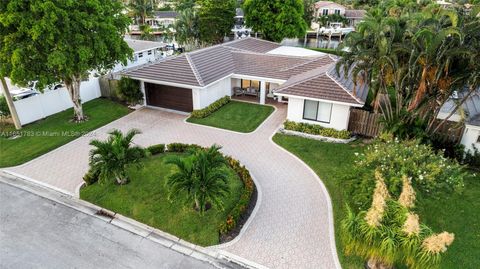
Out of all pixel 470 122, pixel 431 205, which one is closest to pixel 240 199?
pixel 431 205

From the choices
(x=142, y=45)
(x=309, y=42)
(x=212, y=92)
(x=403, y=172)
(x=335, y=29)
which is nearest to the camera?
(x=403, y=172)

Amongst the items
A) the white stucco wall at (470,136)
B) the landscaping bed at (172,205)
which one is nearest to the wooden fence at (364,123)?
the white stucco wall at (470,136)

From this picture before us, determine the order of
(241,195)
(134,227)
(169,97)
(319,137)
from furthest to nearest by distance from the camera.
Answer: (169,97), (319,137), (241,195), (134,227)

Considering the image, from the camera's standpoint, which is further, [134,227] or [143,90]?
[143,90]

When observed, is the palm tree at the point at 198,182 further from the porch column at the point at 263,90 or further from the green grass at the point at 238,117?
the porch column at the point at 263,90

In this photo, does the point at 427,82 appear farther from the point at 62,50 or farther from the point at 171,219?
the point at 62,50

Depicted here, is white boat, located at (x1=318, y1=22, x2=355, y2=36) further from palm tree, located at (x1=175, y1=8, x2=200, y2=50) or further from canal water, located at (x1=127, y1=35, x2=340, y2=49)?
palm tree, located at (x1=175, y1=8, x2=200, y2=50)

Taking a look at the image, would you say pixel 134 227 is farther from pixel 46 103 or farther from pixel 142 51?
pixel 142 51
